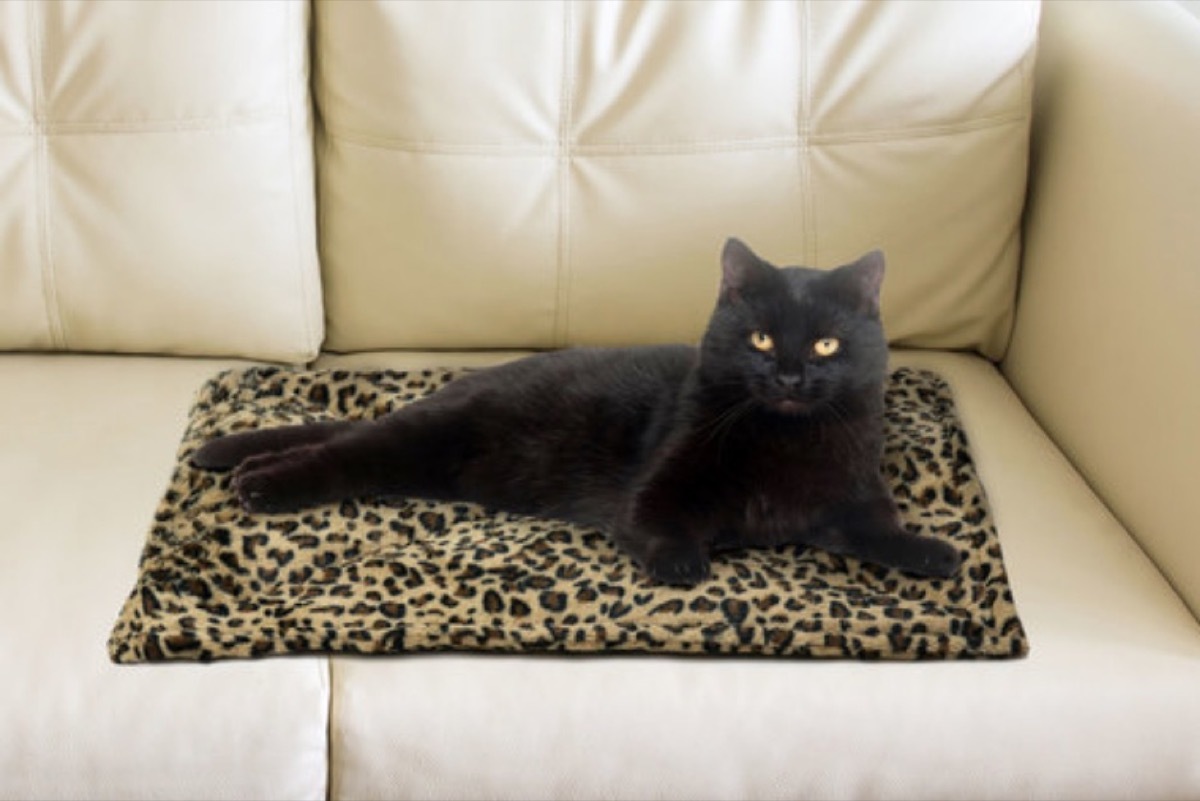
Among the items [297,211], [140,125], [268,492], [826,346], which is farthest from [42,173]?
[826,346]

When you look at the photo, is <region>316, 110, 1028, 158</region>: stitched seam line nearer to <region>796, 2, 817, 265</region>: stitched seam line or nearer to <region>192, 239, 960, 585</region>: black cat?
<region>796, 2, 817, 265</region>: stitched seam line

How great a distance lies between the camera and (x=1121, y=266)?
1.92m

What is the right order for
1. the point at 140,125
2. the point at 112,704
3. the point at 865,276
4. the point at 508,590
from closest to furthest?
the point at 112,704 → the point at 508,590 → the point at 865,276 → the point at 140,125

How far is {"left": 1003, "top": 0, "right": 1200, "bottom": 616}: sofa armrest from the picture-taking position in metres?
1.78

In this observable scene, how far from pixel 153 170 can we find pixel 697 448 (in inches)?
32.5

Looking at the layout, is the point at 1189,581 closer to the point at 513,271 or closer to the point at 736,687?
the point at 736,687

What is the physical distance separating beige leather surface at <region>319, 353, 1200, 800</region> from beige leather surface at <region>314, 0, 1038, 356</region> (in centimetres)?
69

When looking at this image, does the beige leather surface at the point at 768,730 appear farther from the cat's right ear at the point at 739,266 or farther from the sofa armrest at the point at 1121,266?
the cat's right ear at the point at 739,266

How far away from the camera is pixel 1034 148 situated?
7.24 feet

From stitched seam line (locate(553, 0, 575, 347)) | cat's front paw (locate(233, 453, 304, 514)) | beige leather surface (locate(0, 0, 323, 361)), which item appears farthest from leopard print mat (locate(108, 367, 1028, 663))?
stitched seam line (locate(553, 0, 575, 347))

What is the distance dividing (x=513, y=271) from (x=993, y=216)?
648 millimetres

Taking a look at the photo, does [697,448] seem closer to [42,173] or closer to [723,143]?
[723,143]

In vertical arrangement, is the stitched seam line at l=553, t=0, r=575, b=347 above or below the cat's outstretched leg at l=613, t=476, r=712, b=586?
above

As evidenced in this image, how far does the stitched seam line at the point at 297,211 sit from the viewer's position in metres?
2.11
